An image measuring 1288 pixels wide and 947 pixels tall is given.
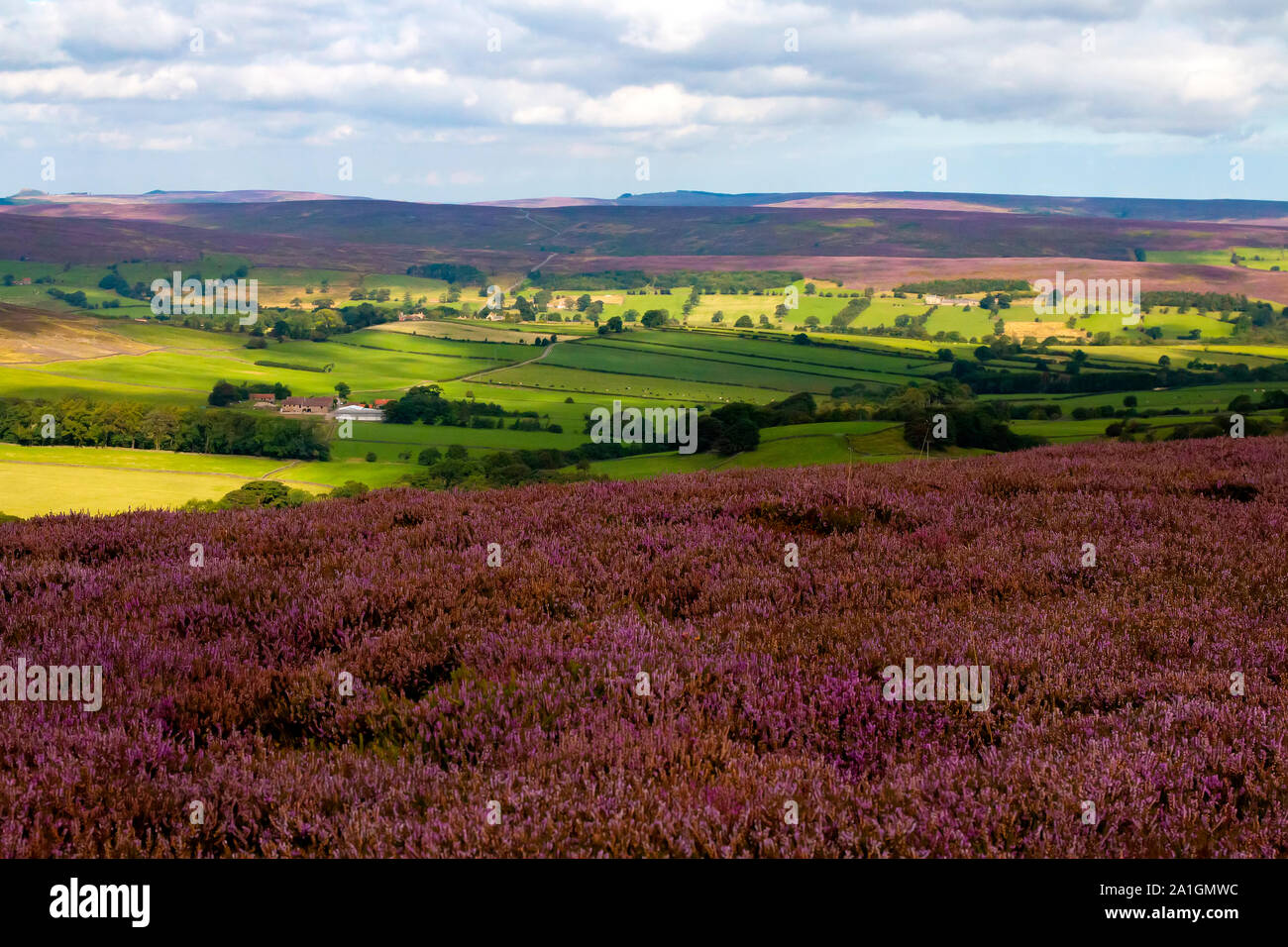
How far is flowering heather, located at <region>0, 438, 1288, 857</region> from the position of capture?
3027mm

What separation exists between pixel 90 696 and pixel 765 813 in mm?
2964

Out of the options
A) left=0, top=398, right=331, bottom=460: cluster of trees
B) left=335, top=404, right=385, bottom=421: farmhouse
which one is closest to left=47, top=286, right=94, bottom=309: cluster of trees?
left=0, top=398, right=331, bottom=460: cluster of trees

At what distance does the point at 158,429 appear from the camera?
79.2m

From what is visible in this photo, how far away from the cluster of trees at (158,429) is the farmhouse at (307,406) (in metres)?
8.28

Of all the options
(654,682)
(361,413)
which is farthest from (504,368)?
(654,682)

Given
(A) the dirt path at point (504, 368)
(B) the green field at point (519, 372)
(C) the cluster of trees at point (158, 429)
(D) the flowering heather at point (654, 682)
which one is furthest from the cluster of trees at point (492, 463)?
(D) the flowering heather at point (654, 682)

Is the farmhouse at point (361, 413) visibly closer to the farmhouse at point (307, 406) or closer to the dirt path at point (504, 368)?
the farmhouse at point (307, 406)

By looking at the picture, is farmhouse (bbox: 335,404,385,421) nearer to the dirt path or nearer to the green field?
the green field

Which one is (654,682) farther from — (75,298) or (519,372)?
(75,298)

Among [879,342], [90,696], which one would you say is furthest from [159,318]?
[90,696]

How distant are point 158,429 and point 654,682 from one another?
86.3 m

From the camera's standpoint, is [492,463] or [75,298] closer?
[492,463]
